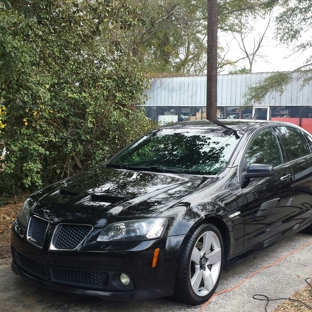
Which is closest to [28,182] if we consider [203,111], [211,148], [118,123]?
[118,123]

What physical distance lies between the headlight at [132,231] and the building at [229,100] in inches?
638

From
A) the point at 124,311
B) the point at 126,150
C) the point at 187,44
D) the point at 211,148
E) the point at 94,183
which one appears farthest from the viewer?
the point at 187,44

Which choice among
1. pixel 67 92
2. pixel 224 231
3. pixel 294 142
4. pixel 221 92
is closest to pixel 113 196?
pixel 224 231

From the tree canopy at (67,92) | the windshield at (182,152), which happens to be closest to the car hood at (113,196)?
the windshield at (182,152)

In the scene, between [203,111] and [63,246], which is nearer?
[63,246]

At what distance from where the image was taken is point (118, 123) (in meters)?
8.02

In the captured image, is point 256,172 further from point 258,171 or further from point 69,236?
point 69,236

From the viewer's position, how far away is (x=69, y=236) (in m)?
3.14

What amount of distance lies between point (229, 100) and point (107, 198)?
786 inches

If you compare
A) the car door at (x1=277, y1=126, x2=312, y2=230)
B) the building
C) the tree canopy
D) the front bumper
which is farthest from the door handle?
the building

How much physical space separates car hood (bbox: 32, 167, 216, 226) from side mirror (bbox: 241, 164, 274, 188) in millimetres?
377

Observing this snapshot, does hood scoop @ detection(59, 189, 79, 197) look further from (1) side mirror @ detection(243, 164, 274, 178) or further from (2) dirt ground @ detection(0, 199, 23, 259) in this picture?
(1) side mirror @ detection(243, 164, 274, 178)

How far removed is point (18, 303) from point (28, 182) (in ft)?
11.1

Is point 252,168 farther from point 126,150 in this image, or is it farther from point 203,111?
point 203,111
